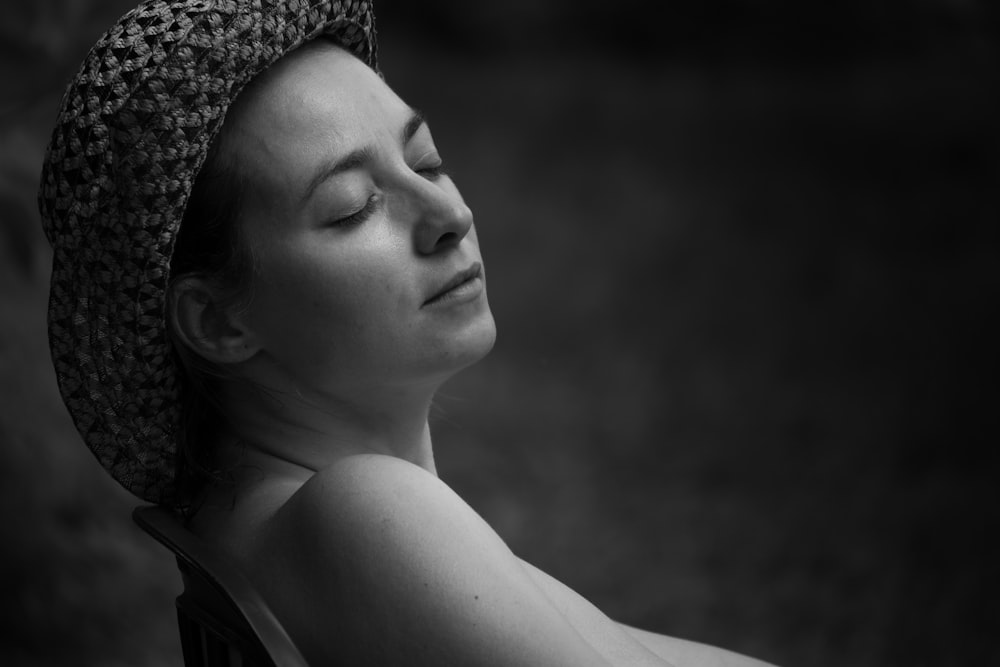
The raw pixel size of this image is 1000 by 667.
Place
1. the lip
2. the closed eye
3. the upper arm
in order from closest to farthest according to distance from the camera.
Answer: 1. the upper arm
2. the lip
3. the closed eye

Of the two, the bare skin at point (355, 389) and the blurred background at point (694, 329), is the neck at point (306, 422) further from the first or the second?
the blurred background at point (694, 329)

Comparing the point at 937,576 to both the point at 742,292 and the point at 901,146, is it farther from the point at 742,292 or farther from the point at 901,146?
the point at 901,146

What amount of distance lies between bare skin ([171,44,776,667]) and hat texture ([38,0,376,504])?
0.22ft

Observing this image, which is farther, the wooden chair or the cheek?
the cheek

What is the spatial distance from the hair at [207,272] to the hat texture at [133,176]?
0.05 m

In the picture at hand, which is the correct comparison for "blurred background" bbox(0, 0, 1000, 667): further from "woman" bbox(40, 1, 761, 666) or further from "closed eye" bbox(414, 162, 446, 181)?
"closed eye" bbox(414, 162, 446, 181)

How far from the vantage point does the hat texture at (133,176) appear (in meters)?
1.34

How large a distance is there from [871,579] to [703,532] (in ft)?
2.10

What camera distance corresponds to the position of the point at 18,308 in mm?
4125

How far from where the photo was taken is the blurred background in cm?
310

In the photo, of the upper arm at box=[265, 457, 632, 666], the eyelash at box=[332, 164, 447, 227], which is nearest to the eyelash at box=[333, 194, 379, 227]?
the eyelash at box=[332, 164, 447, 227]

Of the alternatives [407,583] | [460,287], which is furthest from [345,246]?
[407,583]

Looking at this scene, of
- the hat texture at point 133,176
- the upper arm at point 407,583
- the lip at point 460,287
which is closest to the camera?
the upper arm at point 407,583

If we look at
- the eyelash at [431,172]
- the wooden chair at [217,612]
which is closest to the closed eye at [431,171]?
the eyelash at [431,172]
